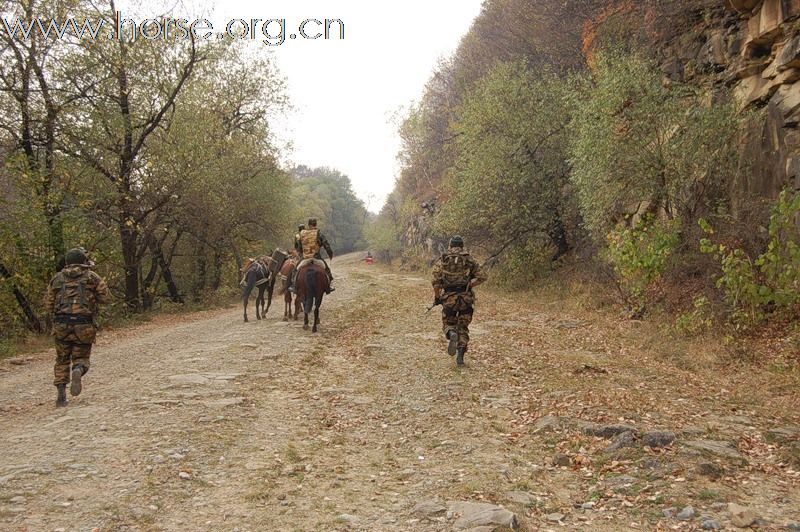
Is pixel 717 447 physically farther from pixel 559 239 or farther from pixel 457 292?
pixel 559 239

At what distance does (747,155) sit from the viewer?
1226 centimetres

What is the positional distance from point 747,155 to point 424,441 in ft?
33.7

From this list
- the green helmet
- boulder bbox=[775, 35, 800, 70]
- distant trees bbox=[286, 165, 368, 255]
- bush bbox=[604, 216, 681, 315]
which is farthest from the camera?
distant trees bbox=[286, 165, 368, 255]

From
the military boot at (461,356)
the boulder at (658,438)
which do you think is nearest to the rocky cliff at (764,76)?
the military boot at (461,356)

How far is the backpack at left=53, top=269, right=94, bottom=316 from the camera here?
8.15m

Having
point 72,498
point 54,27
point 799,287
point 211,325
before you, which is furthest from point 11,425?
point 54,27

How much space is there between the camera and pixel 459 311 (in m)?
9.91

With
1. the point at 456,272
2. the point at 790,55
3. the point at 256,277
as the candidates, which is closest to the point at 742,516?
the point at 456,272

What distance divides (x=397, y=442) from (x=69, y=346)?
5.15 m

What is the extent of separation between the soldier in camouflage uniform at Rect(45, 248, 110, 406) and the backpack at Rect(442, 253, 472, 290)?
17.9 feet

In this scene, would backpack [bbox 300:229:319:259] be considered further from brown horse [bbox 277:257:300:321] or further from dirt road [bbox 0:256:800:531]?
dirt road [bbox 0:256:800:531]

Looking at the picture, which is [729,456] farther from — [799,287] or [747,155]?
[747,155]

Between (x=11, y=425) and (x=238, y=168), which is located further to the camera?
(x=238, y=168)

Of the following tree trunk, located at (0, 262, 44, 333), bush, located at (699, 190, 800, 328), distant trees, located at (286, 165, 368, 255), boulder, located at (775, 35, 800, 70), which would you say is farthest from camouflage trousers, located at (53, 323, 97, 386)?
distant trees, located at (286, 165, 368, 255)
